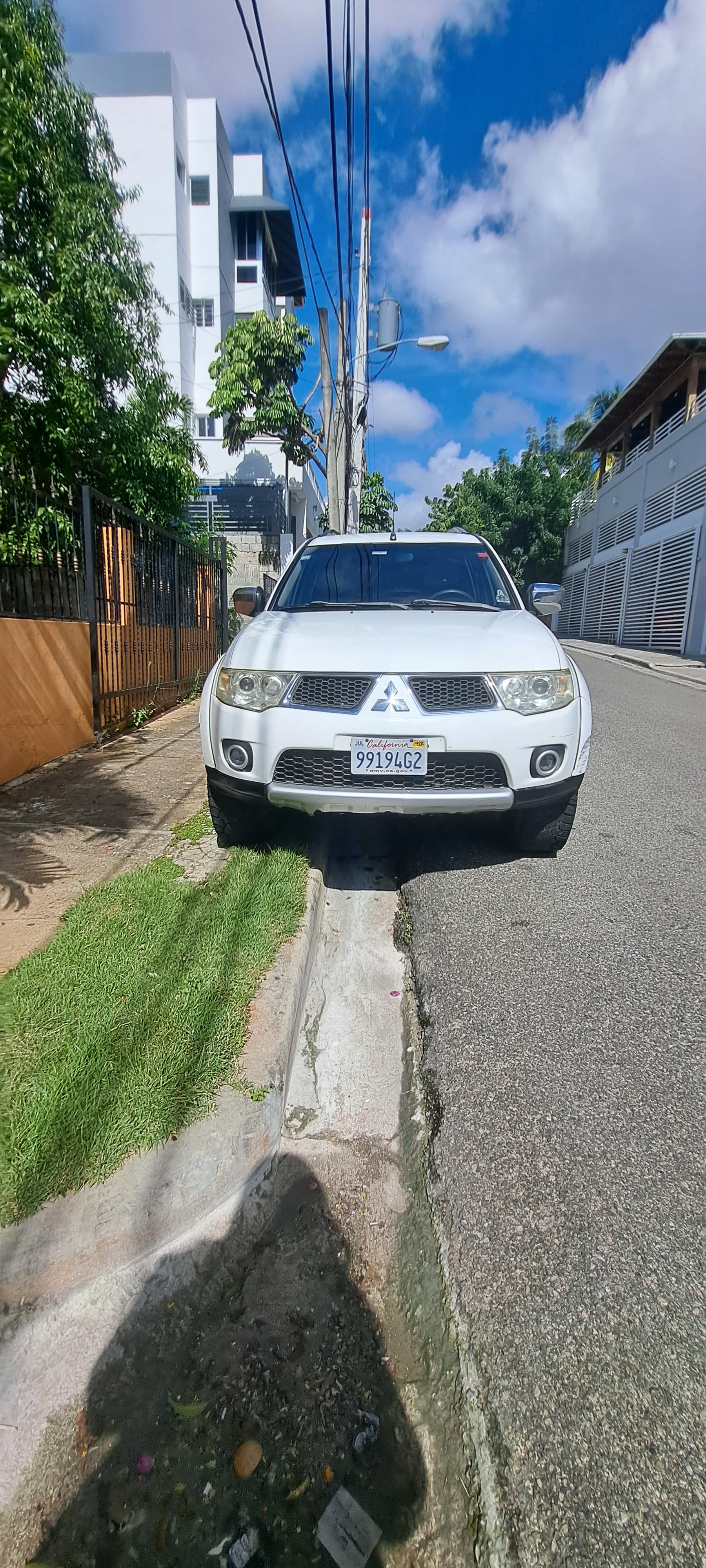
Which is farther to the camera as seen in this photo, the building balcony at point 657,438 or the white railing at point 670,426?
the white railing at point 670,426

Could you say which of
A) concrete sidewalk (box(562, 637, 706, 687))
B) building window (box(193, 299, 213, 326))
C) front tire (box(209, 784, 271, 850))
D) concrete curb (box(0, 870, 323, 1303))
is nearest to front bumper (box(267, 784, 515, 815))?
front tire (box(209, 784, 271, 850))

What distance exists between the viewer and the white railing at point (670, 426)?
2066 cm

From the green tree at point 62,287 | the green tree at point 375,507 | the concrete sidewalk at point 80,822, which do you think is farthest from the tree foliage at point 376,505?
the concrete sidewalk at point 80,822

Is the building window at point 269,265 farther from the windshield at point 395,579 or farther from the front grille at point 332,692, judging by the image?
the front grille at point 332,692

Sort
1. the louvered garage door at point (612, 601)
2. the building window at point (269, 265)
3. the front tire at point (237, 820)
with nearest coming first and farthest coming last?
the front tire at point (237, 820), the louvered garage door at point (612, 601), the building window at point (269, 265)

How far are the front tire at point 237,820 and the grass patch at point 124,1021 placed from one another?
1.26 feet

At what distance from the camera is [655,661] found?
1728 cm

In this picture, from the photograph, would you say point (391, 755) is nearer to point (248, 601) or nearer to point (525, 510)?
point (248, 601)

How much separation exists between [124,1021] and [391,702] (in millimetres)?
Result: 1527

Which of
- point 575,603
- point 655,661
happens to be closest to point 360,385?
point 655,661

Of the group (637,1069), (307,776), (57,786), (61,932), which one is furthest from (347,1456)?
(57,786)

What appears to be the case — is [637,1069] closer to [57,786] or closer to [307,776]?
[307,776]

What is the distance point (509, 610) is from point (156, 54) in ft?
97.0

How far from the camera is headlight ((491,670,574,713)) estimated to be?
9.68 feet
